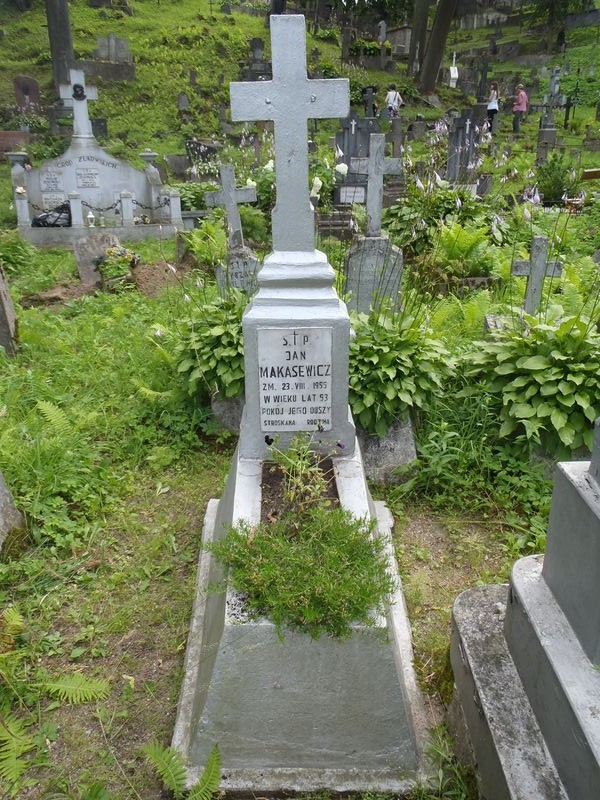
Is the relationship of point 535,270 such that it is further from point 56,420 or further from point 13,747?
point 13,747

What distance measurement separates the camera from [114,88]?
76.0 ft

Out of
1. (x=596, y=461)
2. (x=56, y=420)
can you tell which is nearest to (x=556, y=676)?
(x=596, y=461)

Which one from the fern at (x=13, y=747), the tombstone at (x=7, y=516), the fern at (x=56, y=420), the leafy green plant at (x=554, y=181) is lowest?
the fern at (x=13, y=747)

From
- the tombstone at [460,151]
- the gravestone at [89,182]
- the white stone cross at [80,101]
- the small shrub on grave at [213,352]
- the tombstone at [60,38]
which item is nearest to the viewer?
the small shrub on grave at [213,352]

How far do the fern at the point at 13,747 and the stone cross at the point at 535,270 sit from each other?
14.1 feet

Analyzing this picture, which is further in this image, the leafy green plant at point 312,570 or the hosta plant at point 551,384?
the hosta plant at point 551,384

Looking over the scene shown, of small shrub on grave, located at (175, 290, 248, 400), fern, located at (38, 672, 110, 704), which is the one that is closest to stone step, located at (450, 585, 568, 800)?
fern, located at (38, 672, 110, 704)

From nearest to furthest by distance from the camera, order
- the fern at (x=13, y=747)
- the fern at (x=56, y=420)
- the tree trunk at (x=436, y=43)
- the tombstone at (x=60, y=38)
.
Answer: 1. the fern at (x=13, y=747)
2. the fern at (x=56, y=420)
3. the tombstone at (x=60, y=38)
4. the tree trunk at (x=436, y=43)

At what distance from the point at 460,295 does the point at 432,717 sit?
5720 mm

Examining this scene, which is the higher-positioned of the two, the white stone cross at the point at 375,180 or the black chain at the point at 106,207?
the white stone cross at the point at 375,180

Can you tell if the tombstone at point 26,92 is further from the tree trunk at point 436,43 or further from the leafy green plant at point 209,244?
the leafy green plant at point 209,244

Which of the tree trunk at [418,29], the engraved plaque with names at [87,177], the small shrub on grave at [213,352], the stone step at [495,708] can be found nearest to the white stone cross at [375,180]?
the small shrub on grave at [213,352]

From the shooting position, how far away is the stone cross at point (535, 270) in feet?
17.2

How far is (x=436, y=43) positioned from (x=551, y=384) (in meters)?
23.8
